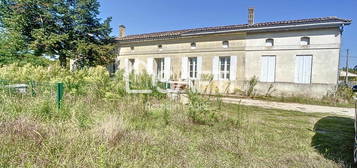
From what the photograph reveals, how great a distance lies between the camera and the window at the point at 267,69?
39.0 ft

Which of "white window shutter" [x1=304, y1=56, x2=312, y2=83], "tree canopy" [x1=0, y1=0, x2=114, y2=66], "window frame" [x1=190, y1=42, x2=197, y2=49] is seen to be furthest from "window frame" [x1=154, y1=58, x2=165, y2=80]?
"white window shutter" [x1=304, y1=56, x2=312, y2=83]

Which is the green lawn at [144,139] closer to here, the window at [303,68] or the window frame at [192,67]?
the window at [303,68]

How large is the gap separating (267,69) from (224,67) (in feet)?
8.79

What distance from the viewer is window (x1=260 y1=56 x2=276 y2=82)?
39.0 ft

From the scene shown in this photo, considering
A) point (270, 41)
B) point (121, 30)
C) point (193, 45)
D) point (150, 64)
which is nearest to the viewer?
point (270, 41)

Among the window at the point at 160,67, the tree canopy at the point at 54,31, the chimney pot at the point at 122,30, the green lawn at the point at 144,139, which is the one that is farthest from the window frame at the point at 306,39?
the chimney pot at the point at 122,30

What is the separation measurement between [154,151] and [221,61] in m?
11.4

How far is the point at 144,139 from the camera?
3.22 m

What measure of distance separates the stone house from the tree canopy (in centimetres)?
452

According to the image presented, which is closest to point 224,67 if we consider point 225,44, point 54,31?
point 225,44

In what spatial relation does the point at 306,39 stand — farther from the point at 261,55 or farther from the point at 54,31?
the point at 54,31

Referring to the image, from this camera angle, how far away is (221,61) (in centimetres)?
1349

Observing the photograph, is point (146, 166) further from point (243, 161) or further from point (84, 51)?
point (84, 51)

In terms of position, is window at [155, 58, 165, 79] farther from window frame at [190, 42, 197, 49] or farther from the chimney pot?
the chimney pot
